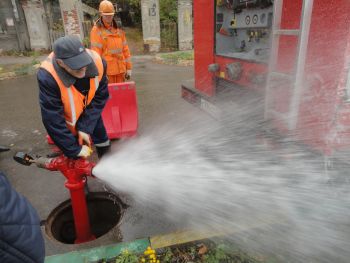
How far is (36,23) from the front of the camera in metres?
15.6

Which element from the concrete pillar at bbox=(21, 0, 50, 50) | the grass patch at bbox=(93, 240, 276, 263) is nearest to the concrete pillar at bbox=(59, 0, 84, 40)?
the concrete pillar at bbox=(21, 0, 50, 50)

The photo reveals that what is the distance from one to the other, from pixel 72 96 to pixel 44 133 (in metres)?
3.16

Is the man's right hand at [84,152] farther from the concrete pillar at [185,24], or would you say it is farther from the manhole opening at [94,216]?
the concrete pillar at [185,24]

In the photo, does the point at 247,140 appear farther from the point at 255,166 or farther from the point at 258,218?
the point at 258,218

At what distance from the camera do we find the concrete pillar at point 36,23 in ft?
50.4

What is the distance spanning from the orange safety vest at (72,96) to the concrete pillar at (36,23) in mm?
14957

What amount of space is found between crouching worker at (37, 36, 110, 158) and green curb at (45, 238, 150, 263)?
792mm

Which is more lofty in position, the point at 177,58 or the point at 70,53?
the point at 70,53

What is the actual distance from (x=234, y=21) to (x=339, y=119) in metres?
2.39

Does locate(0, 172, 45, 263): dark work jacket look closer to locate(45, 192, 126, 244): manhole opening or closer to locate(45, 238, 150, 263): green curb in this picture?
locate(45, 238, 150, 263): green curb

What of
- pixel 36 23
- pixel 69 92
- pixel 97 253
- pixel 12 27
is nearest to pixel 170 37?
pixel 36 23

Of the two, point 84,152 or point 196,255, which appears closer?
point 196,255

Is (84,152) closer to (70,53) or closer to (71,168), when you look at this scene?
(71,168)

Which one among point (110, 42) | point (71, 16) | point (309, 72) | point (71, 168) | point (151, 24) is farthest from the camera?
point (151, 24)
